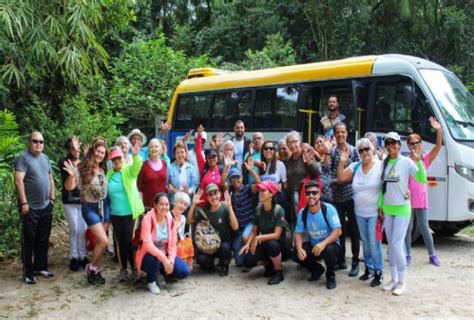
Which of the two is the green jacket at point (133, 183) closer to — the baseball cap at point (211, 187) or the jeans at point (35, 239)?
the baseball cap at point (211, 187)

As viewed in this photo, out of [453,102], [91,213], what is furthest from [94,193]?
[453,102]

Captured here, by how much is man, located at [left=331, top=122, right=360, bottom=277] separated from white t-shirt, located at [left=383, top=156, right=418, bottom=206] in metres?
0.68

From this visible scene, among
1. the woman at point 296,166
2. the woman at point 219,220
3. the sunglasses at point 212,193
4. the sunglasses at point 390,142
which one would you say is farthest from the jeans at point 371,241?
the sunglasses at point 212,193

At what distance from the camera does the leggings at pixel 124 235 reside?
5.82 m

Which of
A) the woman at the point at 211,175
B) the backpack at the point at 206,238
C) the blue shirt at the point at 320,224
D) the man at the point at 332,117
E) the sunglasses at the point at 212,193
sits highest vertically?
the man at the point at 332,117

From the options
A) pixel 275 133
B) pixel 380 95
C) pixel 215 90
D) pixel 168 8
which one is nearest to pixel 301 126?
pixel 275 133

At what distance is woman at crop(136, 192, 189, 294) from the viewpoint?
5445 mm

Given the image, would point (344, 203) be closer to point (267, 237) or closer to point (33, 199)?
point (267, 237)

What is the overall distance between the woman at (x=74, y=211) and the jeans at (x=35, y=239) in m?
0.24

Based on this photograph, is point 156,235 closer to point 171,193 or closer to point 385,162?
point 171,193

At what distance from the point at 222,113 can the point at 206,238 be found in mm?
5636

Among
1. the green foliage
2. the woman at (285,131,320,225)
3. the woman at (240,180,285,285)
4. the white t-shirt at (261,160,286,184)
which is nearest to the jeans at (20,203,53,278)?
the woman at (240,180,285,285)

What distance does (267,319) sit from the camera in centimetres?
482

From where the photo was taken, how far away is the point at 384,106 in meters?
7.96
